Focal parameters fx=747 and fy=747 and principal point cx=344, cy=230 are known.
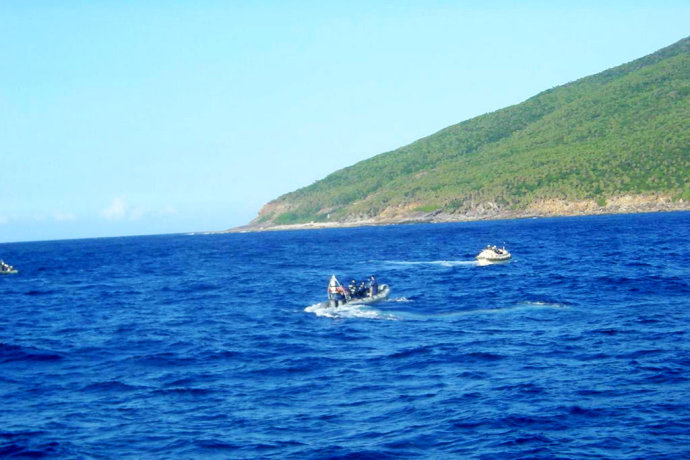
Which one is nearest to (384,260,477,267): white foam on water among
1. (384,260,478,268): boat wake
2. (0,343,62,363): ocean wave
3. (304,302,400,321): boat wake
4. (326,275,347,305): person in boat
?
(384,260,478,268): boat wake

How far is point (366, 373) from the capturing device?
3353 cm

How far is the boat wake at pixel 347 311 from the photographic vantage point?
51422 mm

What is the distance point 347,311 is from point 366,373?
68.6 feet

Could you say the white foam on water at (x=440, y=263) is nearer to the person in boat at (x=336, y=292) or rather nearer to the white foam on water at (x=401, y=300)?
the white foam on water at (x=401, y=300)

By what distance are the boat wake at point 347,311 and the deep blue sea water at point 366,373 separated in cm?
41

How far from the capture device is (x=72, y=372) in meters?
36.6

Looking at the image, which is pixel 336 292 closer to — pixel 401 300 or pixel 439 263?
pixel 401 300

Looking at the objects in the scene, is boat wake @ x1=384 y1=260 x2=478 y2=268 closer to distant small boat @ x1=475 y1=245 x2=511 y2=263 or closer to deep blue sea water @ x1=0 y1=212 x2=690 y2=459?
distant small boat @ x1=475 y1=245 x2=511 y2=263

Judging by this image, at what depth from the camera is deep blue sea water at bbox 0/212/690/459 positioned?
24.8 m

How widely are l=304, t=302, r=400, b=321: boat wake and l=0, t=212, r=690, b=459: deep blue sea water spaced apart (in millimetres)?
410

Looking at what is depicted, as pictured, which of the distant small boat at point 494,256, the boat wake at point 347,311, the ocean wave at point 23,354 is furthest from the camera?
the distant small boat at point 494,256

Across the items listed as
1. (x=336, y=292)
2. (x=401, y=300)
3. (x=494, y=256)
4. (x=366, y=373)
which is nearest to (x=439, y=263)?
(x=494, y=256)

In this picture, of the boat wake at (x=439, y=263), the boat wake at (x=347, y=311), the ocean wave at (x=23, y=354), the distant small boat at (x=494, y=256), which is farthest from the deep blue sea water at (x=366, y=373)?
the boat wake at (x=439, y=263)

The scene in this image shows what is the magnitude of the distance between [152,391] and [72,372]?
6.90m
